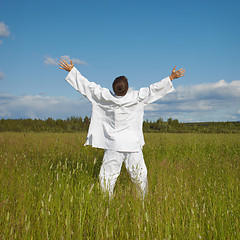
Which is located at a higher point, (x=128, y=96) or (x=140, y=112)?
(x=128, y=96)

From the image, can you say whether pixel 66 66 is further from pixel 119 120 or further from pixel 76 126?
pixel 76 126

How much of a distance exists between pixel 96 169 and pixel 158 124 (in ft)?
66.6

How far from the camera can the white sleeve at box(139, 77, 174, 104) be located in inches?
157

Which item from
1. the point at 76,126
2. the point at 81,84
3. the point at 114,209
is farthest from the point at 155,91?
the point at 76,126

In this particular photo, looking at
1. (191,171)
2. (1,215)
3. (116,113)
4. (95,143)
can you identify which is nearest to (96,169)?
(95,143)

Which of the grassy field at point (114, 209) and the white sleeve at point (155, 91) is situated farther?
the white sleeve at point (155, 91)

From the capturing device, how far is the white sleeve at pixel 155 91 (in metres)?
3.99

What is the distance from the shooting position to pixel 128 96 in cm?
394

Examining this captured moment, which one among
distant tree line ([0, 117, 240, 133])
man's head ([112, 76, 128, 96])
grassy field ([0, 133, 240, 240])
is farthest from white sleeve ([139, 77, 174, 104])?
distant tree line ([0, 117, 240, 133])

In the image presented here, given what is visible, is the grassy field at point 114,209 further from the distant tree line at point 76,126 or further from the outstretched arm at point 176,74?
the distant tree line at point 76,126

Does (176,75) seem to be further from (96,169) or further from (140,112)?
(96,169)

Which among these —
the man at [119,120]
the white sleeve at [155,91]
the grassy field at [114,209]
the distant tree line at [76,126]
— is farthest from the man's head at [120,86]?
the distant tree line at [76,126]

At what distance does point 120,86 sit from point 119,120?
62 cm

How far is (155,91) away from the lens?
13.2 feet
